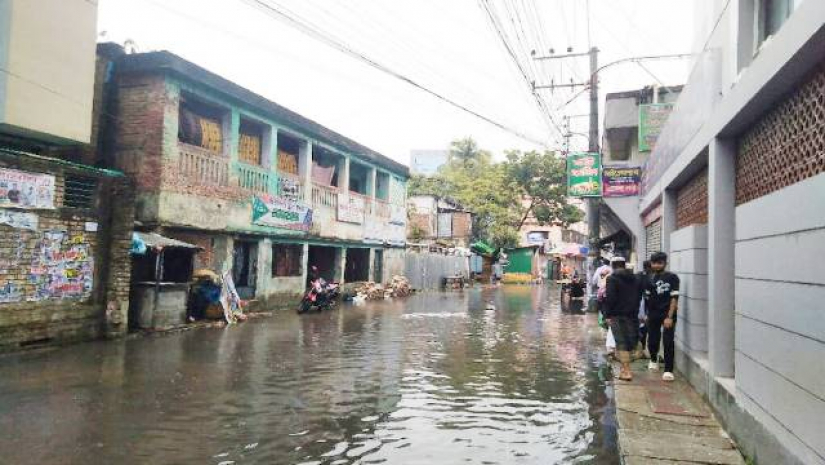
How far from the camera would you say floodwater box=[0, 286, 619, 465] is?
537cm

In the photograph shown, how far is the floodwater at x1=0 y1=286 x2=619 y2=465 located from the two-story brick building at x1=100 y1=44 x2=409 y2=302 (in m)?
4.50

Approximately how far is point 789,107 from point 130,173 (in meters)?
14.8

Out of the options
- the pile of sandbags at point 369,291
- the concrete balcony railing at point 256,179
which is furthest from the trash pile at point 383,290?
the concrete balcony railing at point 256,179

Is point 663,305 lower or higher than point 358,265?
lower

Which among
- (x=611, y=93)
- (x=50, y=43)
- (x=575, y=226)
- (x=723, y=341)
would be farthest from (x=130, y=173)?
(x=575, y=226)

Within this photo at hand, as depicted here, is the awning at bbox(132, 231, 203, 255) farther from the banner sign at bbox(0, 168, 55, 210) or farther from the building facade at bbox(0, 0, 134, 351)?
the banner sign at bbox(0, 168, 55, 210)

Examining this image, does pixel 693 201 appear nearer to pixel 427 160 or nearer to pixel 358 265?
pixel 358 265

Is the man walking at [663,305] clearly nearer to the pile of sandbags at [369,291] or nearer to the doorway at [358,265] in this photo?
the pile of sandbags at [369,291]

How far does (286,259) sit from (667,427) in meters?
17.4

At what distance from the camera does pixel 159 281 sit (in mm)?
13484

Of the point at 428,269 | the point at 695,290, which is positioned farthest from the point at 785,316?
the point at 428,269

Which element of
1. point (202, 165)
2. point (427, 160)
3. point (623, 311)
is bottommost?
point (623, 311)

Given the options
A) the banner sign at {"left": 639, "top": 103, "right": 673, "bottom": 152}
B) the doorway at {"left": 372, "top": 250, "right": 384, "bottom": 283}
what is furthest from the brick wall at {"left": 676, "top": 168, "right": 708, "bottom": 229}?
the doorway at {"left": 372, "top": 250, "right": 384, "bottom": 283}

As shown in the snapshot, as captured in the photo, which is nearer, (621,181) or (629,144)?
(621,181)
